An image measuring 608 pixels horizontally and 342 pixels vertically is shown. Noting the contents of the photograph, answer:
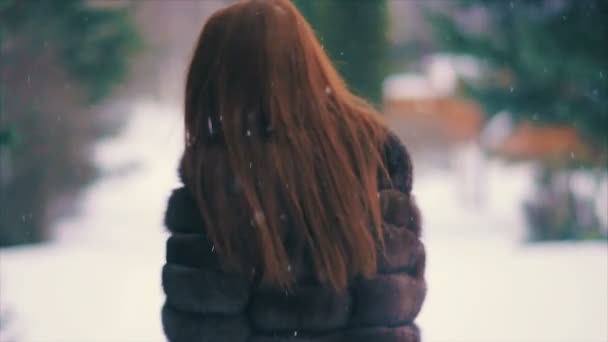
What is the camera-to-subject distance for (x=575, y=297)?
379 cm

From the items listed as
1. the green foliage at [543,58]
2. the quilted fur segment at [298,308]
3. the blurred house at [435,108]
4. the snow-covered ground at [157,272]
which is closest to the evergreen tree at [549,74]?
the green foliage at [543,58]

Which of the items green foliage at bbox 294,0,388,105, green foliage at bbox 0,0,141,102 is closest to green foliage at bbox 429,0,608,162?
green foliage at bbox 294,0,388,105

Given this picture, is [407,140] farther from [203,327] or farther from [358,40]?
[203,327]

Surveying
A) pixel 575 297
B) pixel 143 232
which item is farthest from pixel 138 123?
pixel 575 297

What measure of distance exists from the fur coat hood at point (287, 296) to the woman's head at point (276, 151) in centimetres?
4

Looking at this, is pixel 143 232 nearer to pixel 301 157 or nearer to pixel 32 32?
pixel 32 32

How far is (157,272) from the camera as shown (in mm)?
5551

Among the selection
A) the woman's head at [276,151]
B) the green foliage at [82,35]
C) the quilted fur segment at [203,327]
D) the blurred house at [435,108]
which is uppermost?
the green foliage at [82,35]

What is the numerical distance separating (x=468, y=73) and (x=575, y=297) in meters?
3.91

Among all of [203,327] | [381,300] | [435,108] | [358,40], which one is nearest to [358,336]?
[381,300]

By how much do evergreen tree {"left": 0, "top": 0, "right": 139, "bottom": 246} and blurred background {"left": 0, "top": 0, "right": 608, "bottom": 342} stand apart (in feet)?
0.05

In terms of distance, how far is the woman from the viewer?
1.20 metres

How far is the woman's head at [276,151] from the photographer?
1.19m

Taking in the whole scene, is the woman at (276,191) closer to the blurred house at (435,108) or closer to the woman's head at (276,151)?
the woman's head at (276,151)
